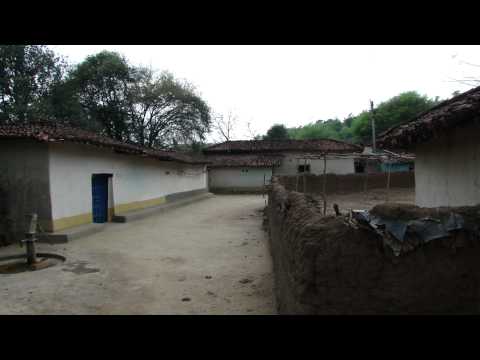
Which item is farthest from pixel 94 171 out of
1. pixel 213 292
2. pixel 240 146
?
pixel 240 146

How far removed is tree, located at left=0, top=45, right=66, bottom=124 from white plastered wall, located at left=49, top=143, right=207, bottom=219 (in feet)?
23.5

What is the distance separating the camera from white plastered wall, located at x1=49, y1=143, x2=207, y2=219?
9891 mm

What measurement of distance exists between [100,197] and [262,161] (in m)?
19.6

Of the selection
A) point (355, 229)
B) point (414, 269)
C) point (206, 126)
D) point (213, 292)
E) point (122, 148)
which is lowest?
point (213, 292)

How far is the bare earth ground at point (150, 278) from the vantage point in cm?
471

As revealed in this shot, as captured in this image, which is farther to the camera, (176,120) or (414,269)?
(176,120)

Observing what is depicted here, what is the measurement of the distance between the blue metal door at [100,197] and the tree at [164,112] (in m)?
15.5

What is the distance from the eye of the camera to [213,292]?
5277 mm

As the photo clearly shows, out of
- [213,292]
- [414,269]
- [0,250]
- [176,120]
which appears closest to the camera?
[414,269]

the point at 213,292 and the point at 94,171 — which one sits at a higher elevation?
the point at 94,171

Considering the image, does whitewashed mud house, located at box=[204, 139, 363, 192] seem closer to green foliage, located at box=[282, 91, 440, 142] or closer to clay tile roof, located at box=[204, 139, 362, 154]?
clay tile roof, located at box=[204, 139, 362, 154]
